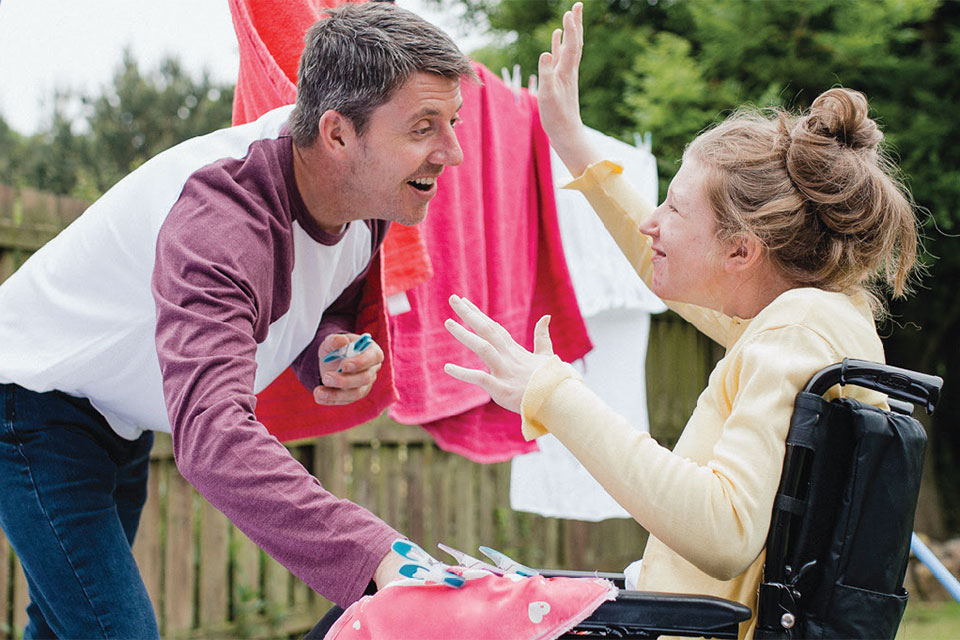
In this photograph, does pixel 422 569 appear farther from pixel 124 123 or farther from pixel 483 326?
pixel 124 123

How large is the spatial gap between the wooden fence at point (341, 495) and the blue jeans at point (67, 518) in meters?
1.43

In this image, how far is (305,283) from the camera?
5.08ft

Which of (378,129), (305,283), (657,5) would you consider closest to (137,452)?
(305,283)

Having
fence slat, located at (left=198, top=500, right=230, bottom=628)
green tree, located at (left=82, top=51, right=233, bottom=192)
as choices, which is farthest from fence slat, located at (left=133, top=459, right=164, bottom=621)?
green tree, located at (left=82, top=51, right=233, bottom=192)

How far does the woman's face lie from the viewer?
4.22 ft

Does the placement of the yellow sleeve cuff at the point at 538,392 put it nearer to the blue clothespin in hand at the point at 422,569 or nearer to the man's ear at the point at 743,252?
the blue clothespin in hand at the point at 422,569

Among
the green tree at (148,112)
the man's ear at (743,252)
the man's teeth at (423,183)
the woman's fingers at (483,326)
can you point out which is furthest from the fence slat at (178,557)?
the green tree at (148,112)

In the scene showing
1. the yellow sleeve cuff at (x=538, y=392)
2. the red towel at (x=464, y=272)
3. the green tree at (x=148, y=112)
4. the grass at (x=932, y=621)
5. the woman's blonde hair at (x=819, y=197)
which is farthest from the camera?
the green tree at (x=148, y=112)

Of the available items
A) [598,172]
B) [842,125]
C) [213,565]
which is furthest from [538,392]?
[213,565]

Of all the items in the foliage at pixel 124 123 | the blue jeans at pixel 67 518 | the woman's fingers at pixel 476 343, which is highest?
the foliage at pixel 124 123

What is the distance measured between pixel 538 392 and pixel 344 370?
1.94ft

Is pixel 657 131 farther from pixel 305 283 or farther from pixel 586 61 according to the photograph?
pixel 305 283

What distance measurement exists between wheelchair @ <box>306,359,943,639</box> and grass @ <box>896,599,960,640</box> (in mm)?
3546

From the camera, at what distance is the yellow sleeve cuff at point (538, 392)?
111cm
